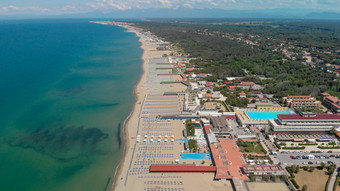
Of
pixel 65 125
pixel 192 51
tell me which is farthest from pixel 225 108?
pixel 192 51

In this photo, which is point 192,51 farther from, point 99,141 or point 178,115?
point 99,141

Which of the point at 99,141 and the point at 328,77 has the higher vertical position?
the point at 328,77

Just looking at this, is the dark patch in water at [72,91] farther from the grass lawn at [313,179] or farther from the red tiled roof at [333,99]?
the red tiled roof at [333,99]

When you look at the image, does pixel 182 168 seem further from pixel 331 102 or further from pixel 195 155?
pixel 331 102

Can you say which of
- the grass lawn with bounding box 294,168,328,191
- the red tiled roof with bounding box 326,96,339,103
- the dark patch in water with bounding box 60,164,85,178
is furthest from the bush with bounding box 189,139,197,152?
the red tiled roof with bounding box 326,96,339,103

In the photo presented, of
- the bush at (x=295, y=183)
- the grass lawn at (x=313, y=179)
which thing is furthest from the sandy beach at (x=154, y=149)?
the grass lawn at (x=313, y=179)

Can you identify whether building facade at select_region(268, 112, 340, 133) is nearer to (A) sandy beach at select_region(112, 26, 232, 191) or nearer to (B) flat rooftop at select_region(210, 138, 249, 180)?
(B) flat rooftop at select_region(210, 138, 249, 180)
